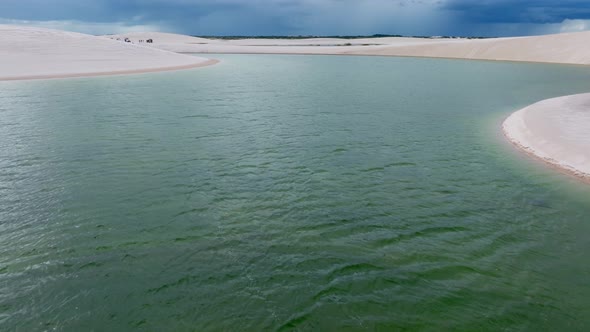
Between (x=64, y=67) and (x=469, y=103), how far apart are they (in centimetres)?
4081

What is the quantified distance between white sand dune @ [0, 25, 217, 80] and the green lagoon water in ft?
89.1

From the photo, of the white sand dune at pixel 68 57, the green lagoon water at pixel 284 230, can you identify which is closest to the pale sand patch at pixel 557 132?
the green lagoon water at pixel 284 230

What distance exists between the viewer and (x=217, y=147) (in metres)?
15.5

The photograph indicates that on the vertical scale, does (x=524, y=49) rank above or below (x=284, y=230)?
above

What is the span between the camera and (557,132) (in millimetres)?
16375

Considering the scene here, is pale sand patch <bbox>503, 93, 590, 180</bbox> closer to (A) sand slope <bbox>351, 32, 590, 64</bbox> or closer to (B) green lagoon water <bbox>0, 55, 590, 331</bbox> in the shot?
(B) green lagoon water <bbox>0, 55, 590, 331</bbox>

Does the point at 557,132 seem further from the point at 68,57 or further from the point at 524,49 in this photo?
the point at 524,49

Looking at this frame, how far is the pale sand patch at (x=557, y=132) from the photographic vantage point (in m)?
13.6

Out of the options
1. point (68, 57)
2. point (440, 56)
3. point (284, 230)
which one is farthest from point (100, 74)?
point (440, 56)

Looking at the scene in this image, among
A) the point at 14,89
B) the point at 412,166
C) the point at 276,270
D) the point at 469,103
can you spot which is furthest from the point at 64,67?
the point at 276,270

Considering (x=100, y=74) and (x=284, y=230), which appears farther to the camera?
(x=100, y=74)

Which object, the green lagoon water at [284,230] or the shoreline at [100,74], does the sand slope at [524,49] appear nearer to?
the shoreline at [100,74]

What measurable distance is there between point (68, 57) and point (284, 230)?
50.3 meters

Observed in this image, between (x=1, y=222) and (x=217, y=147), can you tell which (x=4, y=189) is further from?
(x=217, y=147)
